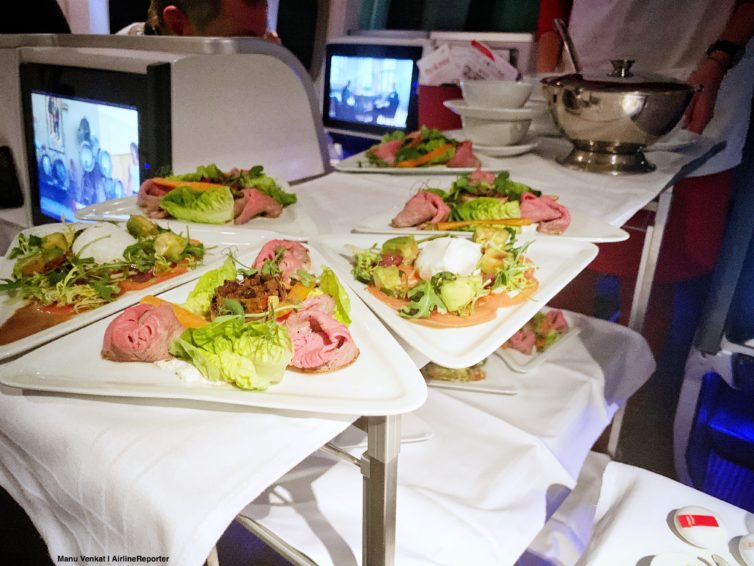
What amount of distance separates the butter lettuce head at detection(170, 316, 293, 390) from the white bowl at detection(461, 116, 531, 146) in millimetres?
1046

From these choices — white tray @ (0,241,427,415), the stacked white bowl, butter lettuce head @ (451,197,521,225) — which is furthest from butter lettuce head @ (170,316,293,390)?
the stacked white bowl

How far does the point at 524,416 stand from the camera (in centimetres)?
112

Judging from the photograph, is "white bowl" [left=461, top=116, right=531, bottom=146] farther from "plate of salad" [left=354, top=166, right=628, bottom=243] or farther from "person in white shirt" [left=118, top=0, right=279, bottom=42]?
"person in white shirt" [left=118, top=0, right=279, bottom=42]

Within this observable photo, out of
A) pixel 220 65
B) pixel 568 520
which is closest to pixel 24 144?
pixel 220 65

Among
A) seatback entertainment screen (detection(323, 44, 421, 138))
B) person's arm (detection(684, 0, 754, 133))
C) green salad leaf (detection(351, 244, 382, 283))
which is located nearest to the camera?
green salad leaf (detection(351, 244, 382, 283))

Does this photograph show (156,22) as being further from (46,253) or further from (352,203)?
(46,253)

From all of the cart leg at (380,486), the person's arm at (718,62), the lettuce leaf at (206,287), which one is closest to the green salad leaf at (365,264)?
the lettuce leaf at (206,287)

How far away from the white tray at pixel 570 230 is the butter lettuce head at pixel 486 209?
0.05 metres

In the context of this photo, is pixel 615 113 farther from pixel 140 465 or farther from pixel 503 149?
pixel 140 465

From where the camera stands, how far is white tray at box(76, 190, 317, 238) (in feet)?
3.01

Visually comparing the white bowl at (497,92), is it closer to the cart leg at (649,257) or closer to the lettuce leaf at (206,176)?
the cart leg at (649,257)

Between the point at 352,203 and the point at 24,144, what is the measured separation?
113 cm

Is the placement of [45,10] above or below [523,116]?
above

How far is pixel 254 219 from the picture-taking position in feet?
3.22
